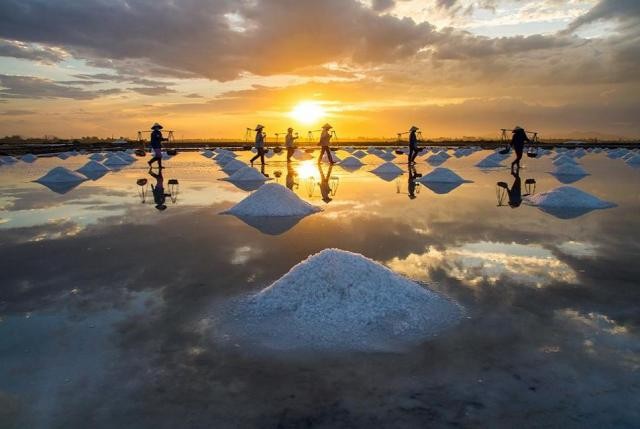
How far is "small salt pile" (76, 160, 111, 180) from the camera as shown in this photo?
→ 17516 millimetres

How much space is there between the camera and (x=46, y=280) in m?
4.97

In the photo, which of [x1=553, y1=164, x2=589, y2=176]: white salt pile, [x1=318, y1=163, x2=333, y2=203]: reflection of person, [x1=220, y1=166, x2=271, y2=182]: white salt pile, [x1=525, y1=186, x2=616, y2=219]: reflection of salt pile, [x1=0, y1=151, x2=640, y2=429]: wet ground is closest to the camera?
[x1=0, y1=151, x2=640, y2=429]: wet ground

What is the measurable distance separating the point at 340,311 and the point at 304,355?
0.70 metres

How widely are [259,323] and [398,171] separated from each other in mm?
14722

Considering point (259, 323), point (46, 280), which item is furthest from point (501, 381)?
point (46, 280)

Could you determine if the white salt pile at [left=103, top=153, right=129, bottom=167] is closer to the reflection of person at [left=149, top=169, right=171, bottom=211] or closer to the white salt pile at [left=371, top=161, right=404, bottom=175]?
the reflection of person at [left=149, top=169, right=171, bottom=211]

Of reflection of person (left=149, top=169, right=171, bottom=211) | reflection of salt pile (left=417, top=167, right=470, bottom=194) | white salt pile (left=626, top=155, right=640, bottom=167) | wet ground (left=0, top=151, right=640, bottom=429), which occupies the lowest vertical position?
wet ground (left=0, top=151, right=640, bottom=429)

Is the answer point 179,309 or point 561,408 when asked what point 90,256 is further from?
point 561,408

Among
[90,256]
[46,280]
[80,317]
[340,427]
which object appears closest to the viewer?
[340,427]

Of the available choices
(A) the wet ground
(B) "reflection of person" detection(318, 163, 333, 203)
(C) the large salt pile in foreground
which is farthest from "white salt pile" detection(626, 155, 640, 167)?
(C) the large salt pile in foreground

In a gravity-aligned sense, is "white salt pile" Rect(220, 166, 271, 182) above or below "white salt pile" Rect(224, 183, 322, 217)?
above

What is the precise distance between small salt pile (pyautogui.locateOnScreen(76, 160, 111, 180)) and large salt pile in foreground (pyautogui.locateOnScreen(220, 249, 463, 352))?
15661mm

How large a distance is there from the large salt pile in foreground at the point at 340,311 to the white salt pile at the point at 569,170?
51.4 feet

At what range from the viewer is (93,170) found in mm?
18438
